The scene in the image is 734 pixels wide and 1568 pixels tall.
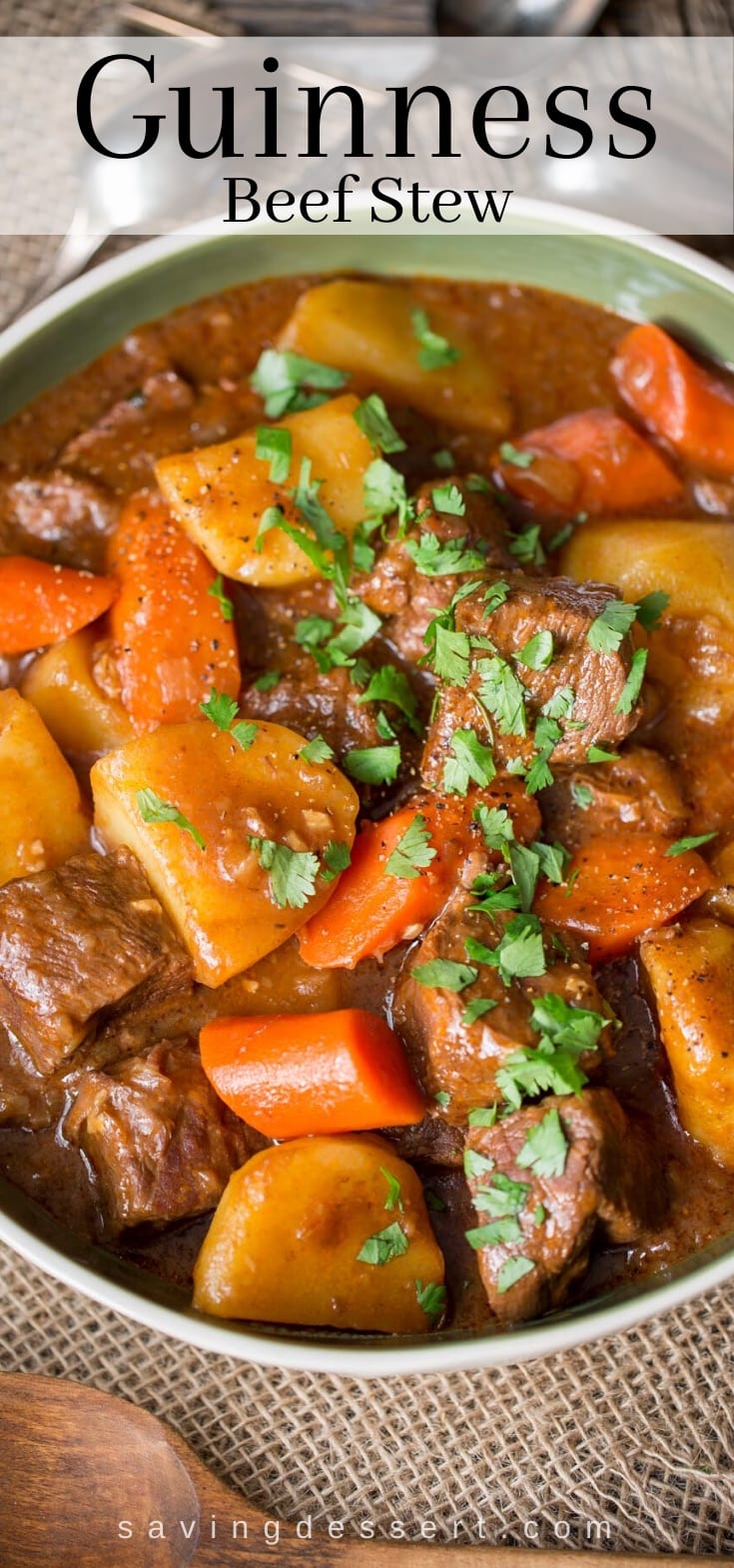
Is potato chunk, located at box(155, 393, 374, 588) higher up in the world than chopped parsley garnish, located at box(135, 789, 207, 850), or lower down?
higher up

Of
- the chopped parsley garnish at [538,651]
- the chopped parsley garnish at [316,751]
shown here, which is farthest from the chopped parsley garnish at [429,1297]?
the chopped parsley garnish at [538,651]

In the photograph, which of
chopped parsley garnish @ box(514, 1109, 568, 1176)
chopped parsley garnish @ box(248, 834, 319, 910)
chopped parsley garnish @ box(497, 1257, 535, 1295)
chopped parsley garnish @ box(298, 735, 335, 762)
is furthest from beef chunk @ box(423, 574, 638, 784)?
chopped parsley garnish @ box(497, 1257, 535, 1295)

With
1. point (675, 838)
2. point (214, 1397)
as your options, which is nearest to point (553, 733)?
point (675, 838)

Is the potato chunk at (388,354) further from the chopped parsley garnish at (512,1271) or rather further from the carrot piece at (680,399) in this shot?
the chopped parsley garnish at (512,1271)

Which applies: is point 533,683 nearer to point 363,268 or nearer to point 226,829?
point 226,829

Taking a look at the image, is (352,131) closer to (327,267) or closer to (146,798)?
(327,267)

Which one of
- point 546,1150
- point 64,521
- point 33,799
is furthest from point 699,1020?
point 64,521

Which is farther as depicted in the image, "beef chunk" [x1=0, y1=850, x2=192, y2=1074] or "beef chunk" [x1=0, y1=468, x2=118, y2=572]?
"beef chunk" [x1=0, y1=468, x2=118, y2=572]

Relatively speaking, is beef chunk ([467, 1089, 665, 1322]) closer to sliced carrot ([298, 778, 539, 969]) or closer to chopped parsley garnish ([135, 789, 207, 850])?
sliced carrot ([298, 778, 539, 969])
